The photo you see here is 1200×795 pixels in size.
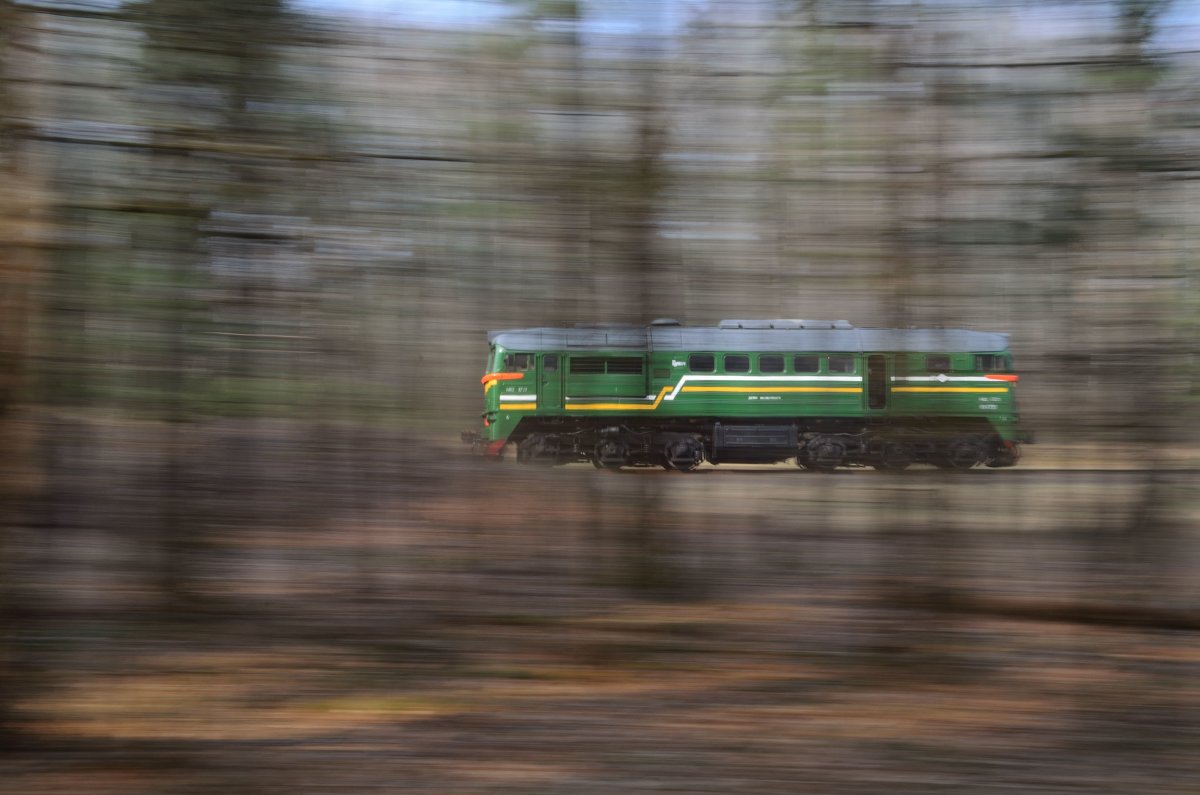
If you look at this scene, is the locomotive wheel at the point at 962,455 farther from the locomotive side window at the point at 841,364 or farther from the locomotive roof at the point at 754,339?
the locomotive side window at the point at 841,364

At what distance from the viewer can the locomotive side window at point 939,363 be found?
4.50 meters

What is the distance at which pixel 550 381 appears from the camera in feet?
15.7

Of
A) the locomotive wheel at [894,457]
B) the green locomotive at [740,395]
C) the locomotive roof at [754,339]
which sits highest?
the locomotive roof at [754,339]

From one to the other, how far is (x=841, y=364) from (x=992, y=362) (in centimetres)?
69

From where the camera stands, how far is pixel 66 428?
3807mm

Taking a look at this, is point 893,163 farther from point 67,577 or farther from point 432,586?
point 67,577

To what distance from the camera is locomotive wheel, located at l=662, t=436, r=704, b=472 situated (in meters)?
4.94

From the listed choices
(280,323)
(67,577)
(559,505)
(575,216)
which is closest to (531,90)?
(575,216)

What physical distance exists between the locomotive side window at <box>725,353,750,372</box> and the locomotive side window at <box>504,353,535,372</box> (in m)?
1.03

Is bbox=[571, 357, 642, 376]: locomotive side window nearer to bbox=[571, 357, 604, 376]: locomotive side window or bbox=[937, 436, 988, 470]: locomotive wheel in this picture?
bbox=[571, 357, 604, 376]: locomotive side window

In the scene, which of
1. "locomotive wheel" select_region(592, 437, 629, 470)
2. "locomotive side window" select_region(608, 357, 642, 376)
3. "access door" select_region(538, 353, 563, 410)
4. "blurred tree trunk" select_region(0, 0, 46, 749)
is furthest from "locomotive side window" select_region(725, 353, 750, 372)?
"blurred tree trunk" select_region(0, 0, 46, 749)

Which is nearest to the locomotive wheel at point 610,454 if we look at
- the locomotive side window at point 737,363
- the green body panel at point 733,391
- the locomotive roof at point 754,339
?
the green body panel at point 733,391

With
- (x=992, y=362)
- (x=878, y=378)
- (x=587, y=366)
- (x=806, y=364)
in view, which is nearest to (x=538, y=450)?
(x=587, y=366)

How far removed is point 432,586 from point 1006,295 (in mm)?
2924
